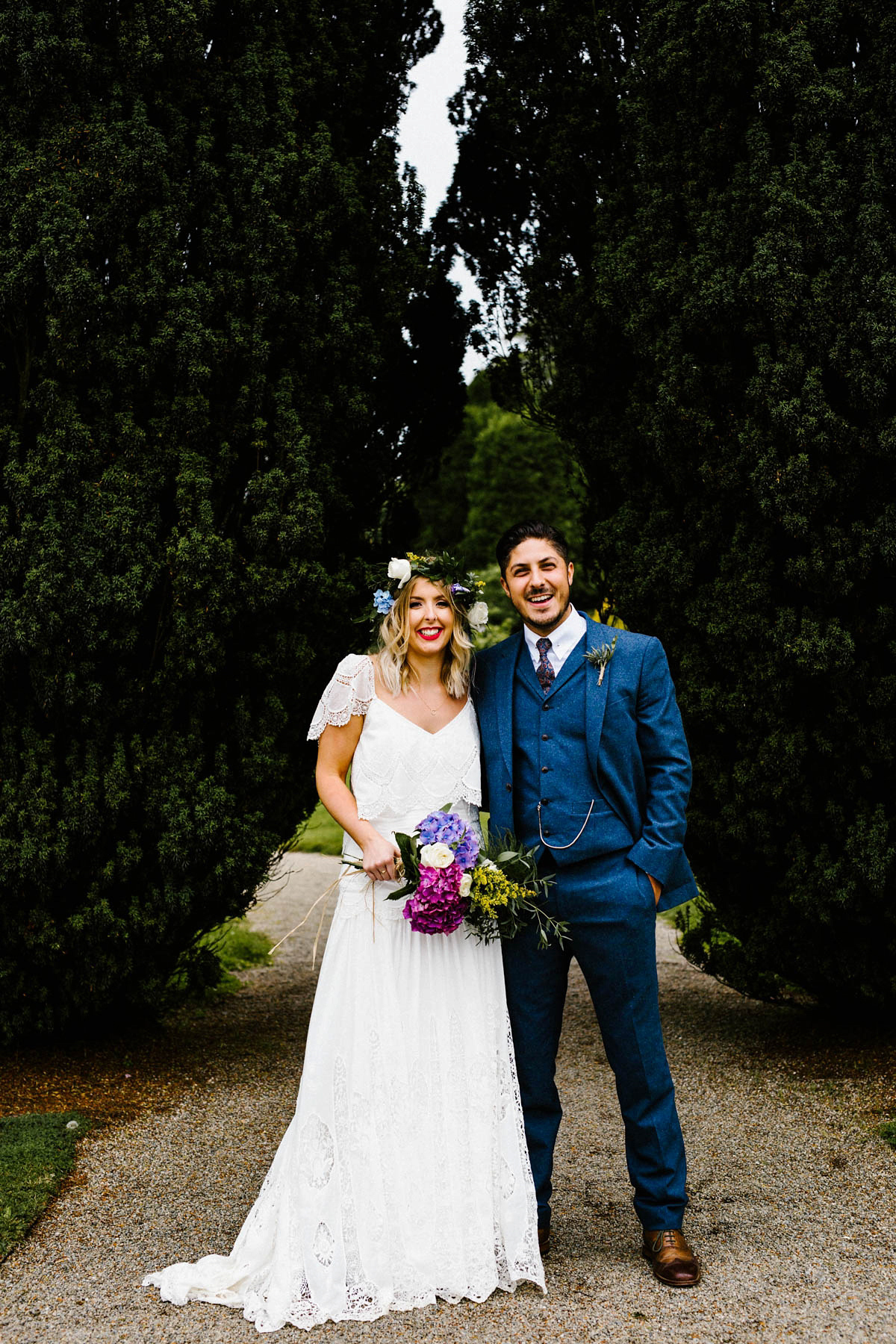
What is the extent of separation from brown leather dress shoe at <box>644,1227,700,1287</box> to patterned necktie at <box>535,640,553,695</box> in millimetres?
1661

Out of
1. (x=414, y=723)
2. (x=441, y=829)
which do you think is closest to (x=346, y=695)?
(x=414, y=723)

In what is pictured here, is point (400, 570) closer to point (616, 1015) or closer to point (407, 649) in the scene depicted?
point (407, 649)

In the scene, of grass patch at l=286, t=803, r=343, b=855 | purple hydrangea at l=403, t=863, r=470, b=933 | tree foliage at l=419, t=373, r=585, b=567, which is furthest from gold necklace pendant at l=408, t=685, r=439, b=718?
tree foliage at l=419, t=373, r=585, b=567

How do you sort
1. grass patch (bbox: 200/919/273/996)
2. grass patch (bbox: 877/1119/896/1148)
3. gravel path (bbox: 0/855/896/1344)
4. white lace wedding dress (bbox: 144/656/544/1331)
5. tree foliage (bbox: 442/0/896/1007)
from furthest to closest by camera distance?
grass patch (bbox: 200/919/273/996) < tree foliage (bbox: 442/0/896/1007) < grass patch (bbox: 877/1119/896/1148) < white lace wedding dress (bbox: 144/656/544/1331) < gravel path (bbox: 0/855/896/1344)

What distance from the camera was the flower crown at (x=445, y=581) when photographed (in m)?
3.43

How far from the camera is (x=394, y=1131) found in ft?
10.1

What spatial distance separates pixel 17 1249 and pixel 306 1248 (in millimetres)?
1054

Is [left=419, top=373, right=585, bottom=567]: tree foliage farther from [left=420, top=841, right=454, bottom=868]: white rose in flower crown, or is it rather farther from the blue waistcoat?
[left=420, top=841, right=454, bottom=868]: white rose in flower crown

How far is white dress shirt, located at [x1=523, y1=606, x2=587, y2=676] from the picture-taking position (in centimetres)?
331

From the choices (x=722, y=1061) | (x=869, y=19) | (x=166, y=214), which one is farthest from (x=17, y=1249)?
Answer: (x=869, y=19)

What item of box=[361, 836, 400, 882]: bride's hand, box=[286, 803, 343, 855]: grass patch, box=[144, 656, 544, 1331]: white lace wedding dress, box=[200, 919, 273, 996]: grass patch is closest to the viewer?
box=[144, 656, 544, 1331]: white lace wedding dress

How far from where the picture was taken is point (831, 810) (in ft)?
14.7

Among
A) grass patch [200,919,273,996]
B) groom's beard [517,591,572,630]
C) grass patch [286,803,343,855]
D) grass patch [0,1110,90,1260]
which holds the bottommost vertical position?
grass patch [286,803,343,855]

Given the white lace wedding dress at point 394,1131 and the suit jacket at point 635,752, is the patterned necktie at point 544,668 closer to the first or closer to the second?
the suit jacket at point 635,752
